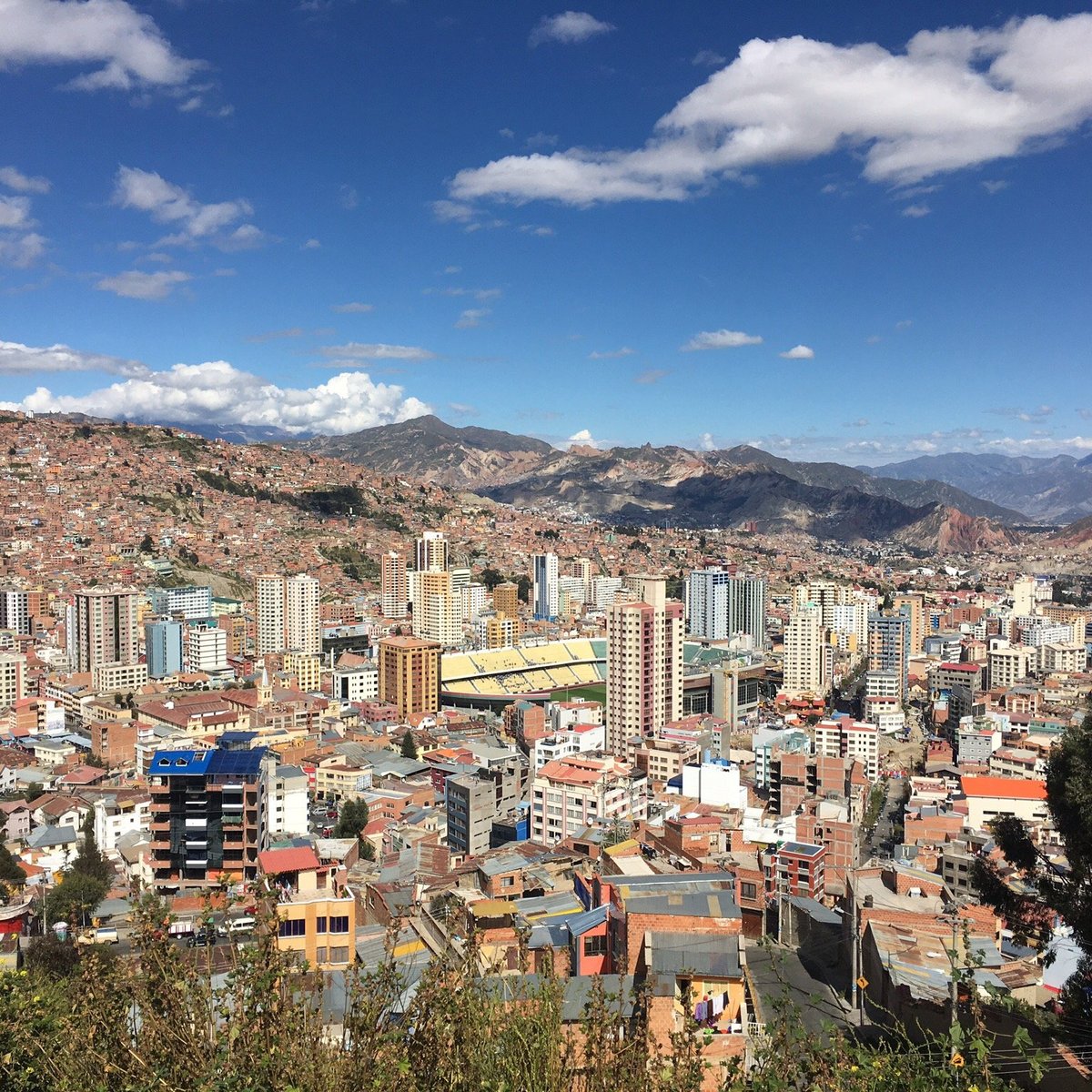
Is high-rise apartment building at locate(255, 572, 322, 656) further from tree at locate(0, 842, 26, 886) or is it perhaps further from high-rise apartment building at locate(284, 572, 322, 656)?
tree at locate(0, 842, 26, 886)

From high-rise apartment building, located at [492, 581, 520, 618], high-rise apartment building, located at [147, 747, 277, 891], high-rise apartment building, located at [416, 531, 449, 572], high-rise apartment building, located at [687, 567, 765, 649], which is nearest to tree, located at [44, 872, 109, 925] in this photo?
high-rise apartment building, located at [147, 747, 277, 891]

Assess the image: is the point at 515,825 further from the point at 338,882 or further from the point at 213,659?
the point at 213,659

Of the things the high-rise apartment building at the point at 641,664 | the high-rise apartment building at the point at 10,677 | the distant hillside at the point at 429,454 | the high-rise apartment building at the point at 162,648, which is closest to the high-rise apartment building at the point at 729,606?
the high-rise apartment building at the point at 641,664

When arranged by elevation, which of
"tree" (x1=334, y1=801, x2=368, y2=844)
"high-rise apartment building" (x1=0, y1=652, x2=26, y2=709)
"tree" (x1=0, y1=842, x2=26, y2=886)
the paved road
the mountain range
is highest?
the mountain range

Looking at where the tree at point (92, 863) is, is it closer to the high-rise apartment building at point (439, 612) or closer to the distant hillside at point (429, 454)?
the high-rise apartment building at point (439, 612)

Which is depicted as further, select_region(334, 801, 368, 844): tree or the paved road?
select_region(334, 801, 368, 844): tree
